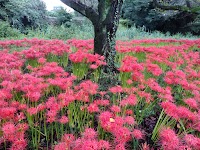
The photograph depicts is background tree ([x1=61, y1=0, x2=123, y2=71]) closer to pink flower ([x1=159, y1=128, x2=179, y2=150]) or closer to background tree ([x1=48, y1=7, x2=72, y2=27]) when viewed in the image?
pink flower ([x1=159, y1=128, x2=179, y2=150])

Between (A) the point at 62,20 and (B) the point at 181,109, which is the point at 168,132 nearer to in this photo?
(B) the point at 181,109

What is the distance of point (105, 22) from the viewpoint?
489 centimetres

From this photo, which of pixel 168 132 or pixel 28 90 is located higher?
pixel 28 90

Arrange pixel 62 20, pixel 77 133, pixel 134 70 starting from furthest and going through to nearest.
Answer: pixel 62 20
pixel 134 70
pixel 77 133

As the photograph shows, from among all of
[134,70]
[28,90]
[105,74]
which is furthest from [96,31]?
[28,90]

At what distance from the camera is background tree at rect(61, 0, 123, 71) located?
15.9 feet

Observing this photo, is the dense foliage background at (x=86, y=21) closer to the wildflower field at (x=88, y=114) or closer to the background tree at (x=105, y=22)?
the background tree at (x=105, y=22)

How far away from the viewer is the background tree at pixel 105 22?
486 centimetres

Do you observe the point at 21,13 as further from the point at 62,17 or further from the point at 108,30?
the point at 108,30

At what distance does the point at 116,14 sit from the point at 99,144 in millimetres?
3386

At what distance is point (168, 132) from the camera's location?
2.21 m

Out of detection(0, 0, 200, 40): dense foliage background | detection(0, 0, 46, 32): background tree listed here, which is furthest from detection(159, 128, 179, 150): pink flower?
detection(0, 0, 46, 32): background tree

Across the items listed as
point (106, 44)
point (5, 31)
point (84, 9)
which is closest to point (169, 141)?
point (106, 44)

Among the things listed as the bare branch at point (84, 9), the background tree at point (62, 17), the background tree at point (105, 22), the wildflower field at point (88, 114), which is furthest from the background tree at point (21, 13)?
the wildflower field at point (88, 114)
